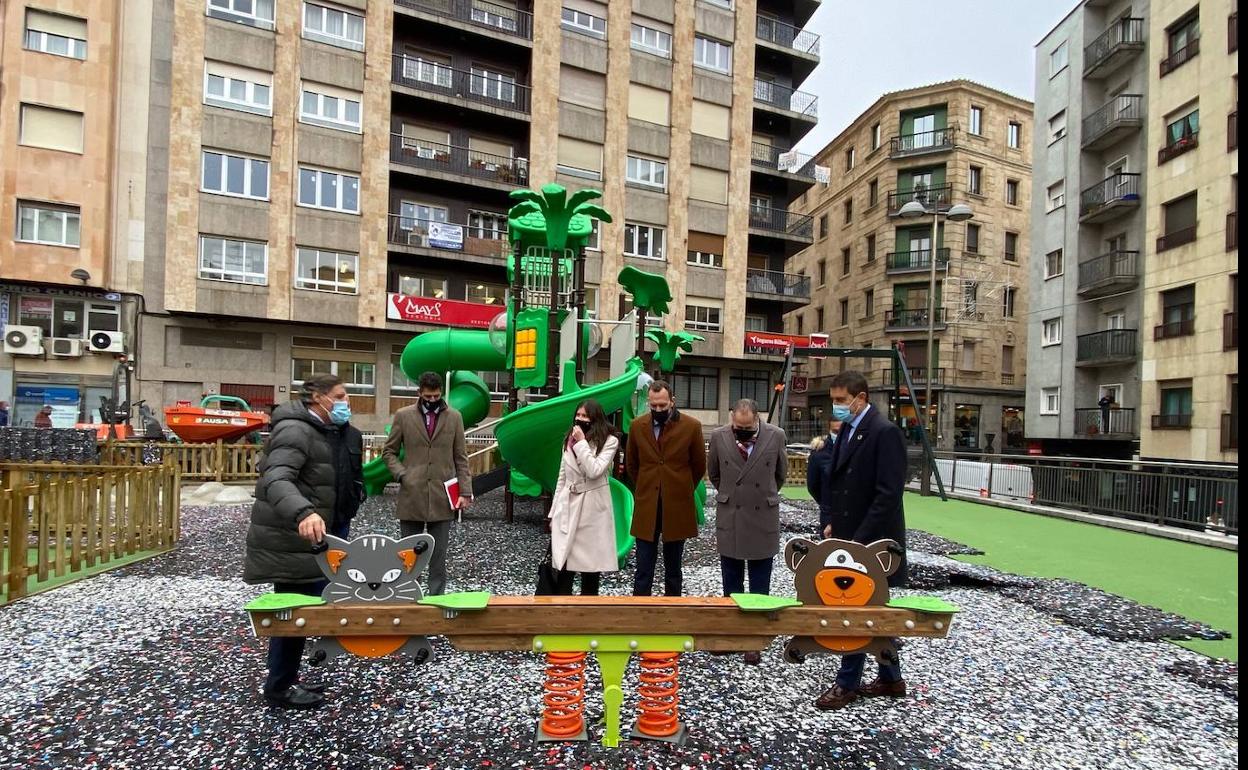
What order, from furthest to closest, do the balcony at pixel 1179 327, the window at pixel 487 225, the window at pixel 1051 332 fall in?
1. the window at pixel 487 225
2. the window at pixel 1051 332
3. the balcony at pixel 1179 327

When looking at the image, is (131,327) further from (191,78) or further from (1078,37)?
(1078,37)

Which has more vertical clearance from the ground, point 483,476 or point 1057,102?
point 1057,102

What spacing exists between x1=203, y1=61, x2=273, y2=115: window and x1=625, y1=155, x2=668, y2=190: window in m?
13.2

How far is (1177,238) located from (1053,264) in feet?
19.9

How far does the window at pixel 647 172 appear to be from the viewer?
1054 inches

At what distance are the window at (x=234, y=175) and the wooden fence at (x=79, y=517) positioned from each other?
16734mm

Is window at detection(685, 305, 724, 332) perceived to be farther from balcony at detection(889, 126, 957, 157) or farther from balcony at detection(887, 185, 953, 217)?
balcony at detection(889, 126, 957, 157)

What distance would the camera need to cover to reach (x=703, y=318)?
28188 mm

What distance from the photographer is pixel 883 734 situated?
3.31m

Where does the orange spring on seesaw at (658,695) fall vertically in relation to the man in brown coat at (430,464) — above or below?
below

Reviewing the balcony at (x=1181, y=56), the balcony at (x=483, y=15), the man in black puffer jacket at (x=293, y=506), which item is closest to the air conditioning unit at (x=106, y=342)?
the balcony at (x=483, y=15)

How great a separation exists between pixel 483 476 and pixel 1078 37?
2787cm

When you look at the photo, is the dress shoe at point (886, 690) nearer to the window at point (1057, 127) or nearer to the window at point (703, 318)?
the window at point (703, 318)

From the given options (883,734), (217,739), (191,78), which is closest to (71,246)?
(191,78)
